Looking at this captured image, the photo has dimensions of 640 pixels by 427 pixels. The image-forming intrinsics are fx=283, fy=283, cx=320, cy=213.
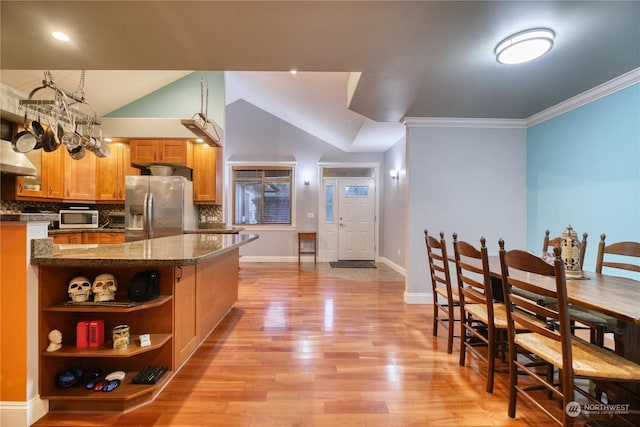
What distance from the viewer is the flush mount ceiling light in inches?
72.3

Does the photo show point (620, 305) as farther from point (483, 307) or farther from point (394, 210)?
point (394, 210)

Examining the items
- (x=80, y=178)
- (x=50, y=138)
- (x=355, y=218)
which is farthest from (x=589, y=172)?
(x=80, y=178)

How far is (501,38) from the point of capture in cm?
194

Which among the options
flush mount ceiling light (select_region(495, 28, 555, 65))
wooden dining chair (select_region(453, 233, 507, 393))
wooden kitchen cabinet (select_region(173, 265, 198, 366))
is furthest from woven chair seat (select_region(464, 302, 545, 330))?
wooden kitchen cabinet (select_region(173, 265, 198, 366))

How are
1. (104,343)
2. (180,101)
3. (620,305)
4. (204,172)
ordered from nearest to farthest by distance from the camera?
(620,305), (104,343), (204,172), (180,101)

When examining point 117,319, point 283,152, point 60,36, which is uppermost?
point 283,152

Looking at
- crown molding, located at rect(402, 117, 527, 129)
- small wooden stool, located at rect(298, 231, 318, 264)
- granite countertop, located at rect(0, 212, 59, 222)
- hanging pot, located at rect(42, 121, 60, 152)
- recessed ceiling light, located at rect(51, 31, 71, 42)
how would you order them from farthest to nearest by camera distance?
small wooden stool, located at rect(298, 231, 318, 264) → crown molding, located at rect(402, 117, 527, 129) → hanging pot, located at rect(42, 121, 60, 152) → recessed ceiling light, located at rect(51, 31, 71, 42) → granite countertop, located at rect(0, 212, 59, 222)

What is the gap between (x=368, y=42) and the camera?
202 centimetres

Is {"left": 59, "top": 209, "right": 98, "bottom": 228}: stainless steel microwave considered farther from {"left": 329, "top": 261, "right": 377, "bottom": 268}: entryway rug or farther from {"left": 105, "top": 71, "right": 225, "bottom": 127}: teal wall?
{"left": 329, "top": 261, "right": 377, "bottom": 268}: entryway rug

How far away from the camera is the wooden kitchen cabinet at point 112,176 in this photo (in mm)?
4555

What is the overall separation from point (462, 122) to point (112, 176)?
5.28m

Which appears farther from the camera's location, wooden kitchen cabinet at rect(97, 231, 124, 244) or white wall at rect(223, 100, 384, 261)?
white wall at rect(223, 100, 384, 261)

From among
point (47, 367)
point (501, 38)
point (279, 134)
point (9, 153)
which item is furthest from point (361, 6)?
point (279, 134)

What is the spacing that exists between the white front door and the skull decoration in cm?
555
